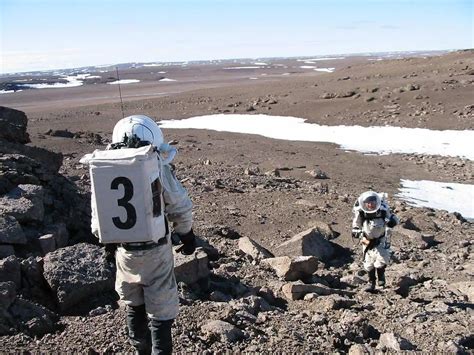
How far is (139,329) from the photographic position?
13.9ft

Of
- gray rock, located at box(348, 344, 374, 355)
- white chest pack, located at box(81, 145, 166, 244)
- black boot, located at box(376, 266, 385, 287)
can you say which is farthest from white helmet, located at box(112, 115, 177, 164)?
black boot, located at box(376, 266, 385, 287)

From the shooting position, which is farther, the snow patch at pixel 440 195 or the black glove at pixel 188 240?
the snow patch at pixel 440 195

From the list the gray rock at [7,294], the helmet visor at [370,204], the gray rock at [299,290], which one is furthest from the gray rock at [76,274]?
the helmet visor at [370,204]

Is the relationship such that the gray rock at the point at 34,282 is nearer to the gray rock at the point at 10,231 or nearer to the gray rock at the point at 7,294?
the gray rock at the point at 7,294

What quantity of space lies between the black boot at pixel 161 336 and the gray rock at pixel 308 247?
4.45 m

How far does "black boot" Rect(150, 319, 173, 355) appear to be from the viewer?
405 centimetres

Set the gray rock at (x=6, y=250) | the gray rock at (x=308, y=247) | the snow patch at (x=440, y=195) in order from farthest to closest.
Result: the snow patch at (x=440, y=195), the gray rock at (x=308, y=247), the gray rock at (x=6, y=250)

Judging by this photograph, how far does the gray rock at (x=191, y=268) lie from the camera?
19.4 feet

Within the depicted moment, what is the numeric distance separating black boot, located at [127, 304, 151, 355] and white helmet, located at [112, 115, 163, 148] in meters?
1.32

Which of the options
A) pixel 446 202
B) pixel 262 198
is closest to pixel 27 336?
pixel 262 198

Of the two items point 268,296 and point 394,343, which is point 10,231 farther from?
point 394,343

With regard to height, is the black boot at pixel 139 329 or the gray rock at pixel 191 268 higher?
the black boot at pixel 139 329

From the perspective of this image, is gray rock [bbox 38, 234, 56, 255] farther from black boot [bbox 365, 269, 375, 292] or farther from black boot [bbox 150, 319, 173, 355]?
black boot [bbox 365, 269, 375, 292]

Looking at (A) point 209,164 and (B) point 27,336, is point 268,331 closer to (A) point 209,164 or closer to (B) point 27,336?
(B) point 27,336
